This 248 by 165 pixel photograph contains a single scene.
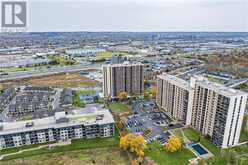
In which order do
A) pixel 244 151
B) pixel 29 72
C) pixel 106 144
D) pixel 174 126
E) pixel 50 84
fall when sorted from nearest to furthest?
pixel 244 151
pixel 106 144
pixel 174 126
pixel 50 84
pixel 29 72

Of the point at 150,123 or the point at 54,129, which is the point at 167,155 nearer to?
the point at 150,123

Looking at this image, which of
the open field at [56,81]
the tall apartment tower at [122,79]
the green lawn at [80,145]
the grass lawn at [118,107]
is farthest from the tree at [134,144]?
the open field at [56,81]

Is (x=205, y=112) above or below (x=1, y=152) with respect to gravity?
above

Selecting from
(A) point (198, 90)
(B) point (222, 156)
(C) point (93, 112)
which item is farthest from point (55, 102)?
(B) point (222, 156)

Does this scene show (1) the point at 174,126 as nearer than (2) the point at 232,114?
No

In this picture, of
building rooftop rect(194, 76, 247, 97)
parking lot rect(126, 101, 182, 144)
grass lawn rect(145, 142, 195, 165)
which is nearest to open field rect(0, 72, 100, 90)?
parking lot rect(126, 101, 182, 144)

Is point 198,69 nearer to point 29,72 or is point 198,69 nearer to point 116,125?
point 116,125

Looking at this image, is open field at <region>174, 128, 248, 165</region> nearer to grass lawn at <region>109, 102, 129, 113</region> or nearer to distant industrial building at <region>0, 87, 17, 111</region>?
grass lawn at <region>109, 102, 129, 113</region>
